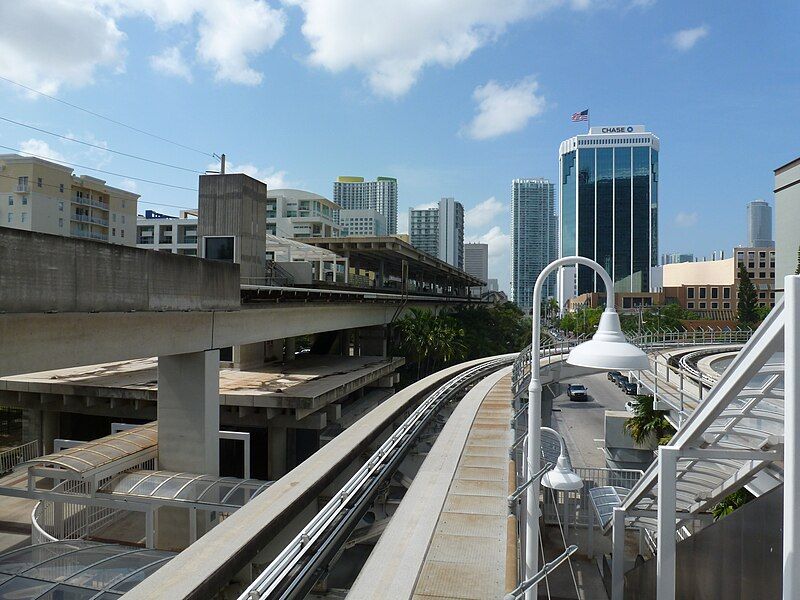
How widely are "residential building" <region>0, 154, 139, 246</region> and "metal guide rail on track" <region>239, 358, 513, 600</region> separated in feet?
158

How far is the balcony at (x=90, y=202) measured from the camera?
204 feet

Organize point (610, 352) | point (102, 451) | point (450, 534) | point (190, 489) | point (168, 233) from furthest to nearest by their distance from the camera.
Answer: point (168, 233)
point (102, 451)
point (190, 489)
point (450, 534)
point (610, 352)

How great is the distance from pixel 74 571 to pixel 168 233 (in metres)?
84.7

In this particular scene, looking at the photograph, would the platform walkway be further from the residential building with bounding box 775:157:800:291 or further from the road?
the residential building with bounding box 775:157:800:291

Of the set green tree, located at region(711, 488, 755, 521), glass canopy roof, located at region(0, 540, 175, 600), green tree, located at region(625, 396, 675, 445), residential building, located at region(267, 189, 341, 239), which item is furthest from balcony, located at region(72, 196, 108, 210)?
green tree, located at region(711, 488, 755, 521)

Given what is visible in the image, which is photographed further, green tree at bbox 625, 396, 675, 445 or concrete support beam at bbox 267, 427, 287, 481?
concrete support beam at bbox 267, 427, 287, 481

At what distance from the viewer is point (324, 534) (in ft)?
23.3

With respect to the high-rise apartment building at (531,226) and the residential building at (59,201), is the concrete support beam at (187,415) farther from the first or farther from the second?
the high-rise apartment building at (531,226)

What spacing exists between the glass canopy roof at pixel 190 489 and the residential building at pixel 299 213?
72.0m

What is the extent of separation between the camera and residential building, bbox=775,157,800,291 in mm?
56062

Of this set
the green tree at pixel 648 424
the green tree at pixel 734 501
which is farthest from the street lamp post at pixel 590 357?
the green tree at pixel 648 424

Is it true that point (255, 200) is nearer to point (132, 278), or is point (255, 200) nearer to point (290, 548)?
point (132, 278)

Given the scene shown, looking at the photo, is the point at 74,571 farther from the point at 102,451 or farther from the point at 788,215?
the point at 788,215

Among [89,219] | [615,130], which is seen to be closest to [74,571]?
[89,219]
